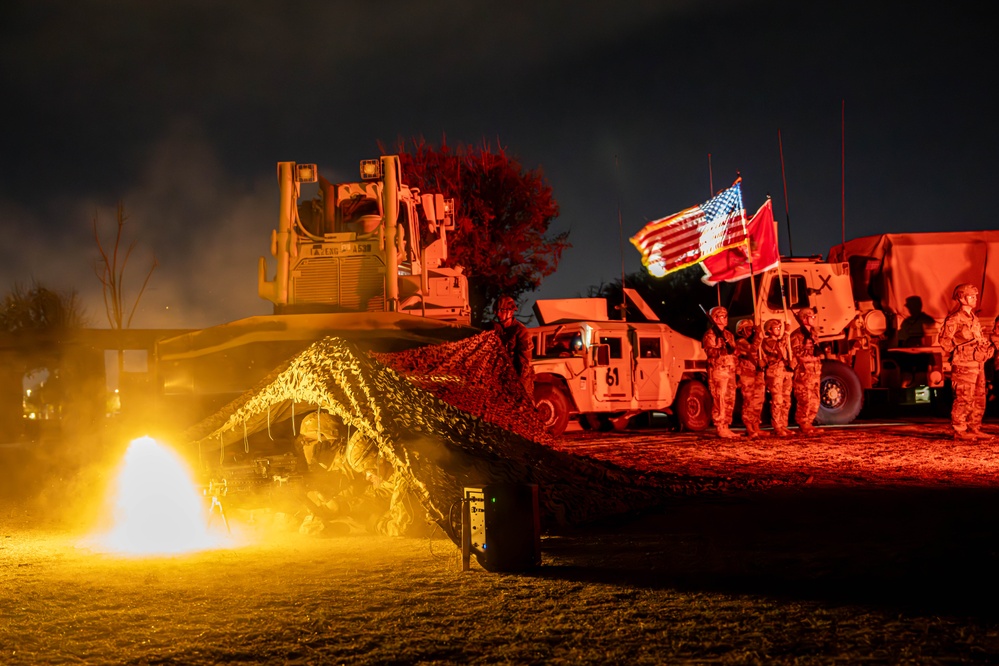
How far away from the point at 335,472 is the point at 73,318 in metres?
33.9

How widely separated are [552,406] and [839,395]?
21.9 feet

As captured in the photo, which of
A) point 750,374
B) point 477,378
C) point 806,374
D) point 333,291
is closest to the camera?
point 477,378

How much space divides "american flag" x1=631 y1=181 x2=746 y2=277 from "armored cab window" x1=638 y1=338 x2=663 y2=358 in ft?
9.91

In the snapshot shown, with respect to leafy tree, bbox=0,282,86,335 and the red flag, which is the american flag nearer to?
the red flag

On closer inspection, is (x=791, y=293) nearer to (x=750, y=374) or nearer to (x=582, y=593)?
(x=750, y=374)

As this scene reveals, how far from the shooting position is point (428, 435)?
7949 millimetres

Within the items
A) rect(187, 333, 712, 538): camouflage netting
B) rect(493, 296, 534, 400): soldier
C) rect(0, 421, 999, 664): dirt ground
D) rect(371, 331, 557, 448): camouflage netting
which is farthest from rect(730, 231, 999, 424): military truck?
rect(187, 333, 712, 538): camouflage netting

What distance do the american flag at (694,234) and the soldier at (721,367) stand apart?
153 inches

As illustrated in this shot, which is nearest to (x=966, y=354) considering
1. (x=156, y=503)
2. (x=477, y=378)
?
(x=477, y=378)

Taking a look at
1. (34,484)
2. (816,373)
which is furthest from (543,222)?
(34,484)

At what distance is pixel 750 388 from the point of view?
1603cm

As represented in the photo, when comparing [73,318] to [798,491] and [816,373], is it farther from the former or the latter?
[798,491]

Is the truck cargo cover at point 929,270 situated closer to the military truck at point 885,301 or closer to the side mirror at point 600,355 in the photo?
the military truck at point 885,301

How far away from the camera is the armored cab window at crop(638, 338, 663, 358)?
17.8 meters
